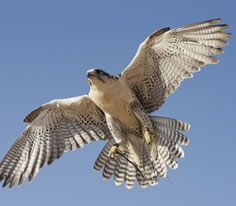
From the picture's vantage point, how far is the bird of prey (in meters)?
9.50

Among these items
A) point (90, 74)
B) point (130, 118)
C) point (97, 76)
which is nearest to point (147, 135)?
point (130, 118)

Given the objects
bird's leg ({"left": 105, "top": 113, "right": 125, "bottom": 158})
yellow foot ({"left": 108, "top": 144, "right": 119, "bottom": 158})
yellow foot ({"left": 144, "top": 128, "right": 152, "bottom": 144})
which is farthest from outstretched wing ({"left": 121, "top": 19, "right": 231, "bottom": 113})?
yellow foot ({"left": 108, "top": 144, "right": 119, "bottom": 158})

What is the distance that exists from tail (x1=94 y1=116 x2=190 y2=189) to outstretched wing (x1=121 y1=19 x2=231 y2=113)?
553 millimetres

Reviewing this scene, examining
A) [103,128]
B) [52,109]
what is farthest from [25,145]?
[103,128]

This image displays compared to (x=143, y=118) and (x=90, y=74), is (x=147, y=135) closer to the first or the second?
(x=143, y=118)

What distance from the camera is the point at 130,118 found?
32.3 feet

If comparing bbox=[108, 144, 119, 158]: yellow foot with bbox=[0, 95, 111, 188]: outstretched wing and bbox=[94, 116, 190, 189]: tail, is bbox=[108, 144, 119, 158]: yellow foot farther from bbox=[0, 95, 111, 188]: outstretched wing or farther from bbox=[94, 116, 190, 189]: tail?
bbox=[0, 95, 111, 188]: outstretched wing

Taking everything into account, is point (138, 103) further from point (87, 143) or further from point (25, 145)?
point (25, 145)

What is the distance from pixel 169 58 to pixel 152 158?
7.46 ft

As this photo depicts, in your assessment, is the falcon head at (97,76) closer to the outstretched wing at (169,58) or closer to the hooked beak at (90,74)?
the hooked beak at (90,74)

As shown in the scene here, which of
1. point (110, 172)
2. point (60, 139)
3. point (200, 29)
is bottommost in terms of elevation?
point (110, 172)

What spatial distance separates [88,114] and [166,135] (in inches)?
72.3

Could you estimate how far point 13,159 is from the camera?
10.9m

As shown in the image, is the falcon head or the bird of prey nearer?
the falcon head
